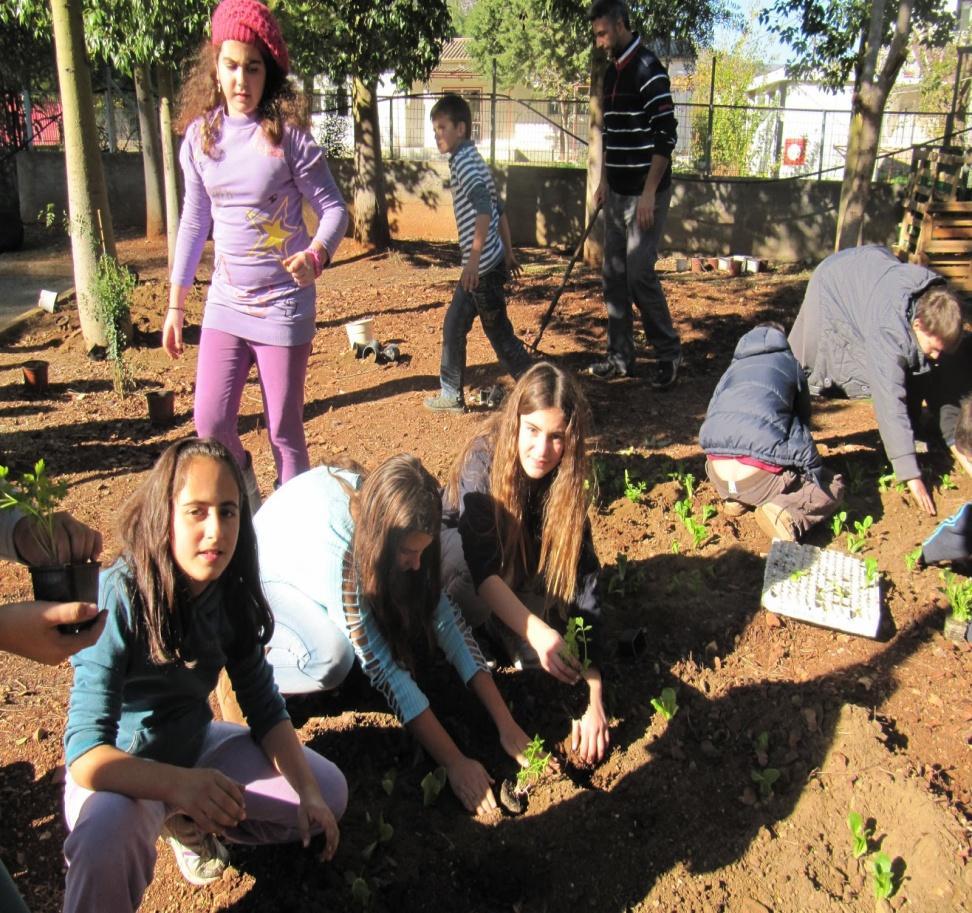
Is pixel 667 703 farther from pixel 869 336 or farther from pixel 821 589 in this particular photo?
pixel 869 336

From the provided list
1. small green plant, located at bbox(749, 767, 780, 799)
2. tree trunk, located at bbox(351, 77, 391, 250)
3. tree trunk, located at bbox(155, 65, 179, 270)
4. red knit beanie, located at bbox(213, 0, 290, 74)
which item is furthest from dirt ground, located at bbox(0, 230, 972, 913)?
tree trunk, located at bbox(351, 77, 391, 250)

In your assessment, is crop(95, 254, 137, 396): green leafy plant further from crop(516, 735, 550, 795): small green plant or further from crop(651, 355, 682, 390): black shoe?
crop(516, 735, 550, 795): small green plant

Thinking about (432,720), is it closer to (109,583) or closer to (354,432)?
(109,583)

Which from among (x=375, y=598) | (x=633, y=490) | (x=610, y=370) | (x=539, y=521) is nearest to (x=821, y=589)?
(x=633, y=490)

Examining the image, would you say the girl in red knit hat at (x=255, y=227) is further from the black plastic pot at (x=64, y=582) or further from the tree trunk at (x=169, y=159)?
the tree trunk at (x=169, y=159)

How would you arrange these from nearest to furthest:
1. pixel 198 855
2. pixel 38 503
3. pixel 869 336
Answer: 1. pixel 38 503
2. pixel 198 855
3. pixel 869 336

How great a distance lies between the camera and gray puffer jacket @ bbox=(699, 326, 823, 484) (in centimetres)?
408

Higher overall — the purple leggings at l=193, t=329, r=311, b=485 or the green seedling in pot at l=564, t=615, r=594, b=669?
the purple leggings at l=193, t=329, r=311, b=485

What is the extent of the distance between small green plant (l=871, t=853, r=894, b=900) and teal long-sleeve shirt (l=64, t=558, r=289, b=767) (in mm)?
1625

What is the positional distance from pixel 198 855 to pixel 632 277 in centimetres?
436

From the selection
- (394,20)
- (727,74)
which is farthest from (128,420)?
(727,74)

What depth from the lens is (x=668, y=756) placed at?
2971 mm

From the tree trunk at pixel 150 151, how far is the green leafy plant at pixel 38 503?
10.0 m

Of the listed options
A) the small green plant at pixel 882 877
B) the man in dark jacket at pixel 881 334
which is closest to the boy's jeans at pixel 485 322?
the man in dark jacket at pixel 881 334
